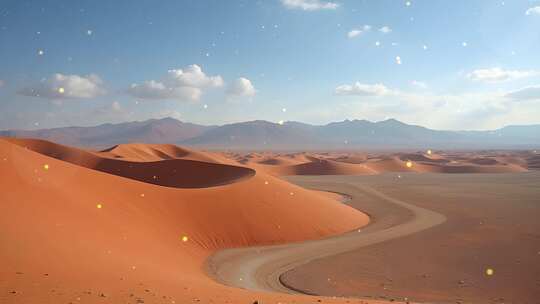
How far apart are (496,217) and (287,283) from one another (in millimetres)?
18641

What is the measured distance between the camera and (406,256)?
55.3ft

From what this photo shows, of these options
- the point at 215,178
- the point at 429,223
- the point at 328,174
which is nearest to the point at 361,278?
the point at 429,223

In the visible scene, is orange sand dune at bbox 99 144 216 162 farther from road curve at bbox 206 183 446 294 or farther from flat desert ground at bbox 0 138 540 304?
road curve at bbox 206 183 446 294

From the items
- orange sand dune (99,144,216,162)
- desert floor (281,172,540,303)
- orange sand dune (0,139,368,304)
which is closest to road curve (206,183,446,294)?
desert floor (281,172,540,303)

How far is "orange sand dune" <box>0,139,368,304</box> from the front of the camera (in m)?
8.64

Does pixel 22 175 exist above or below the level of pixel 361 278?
above

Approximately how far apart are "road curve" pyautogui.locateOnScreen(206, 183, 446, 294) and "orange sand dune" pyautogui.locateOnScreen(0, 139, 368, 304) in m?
0.78

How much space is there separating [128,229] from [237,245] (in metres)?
4.88

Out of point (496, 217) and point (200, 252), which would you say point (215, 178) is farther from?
point (496, 217)

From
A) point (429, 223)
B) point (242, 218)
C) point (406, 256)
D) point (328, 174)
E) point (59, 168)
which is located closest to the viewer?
point (406, 256)

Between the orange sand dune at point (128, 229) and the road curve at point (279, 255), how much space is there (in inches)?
30.6

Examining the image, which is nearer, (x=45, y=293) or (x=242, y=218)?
(x=45, y=293)

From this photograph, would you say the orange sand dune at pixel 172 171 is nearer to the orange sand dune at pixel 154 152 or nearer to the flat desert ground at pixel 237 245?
the flat desert ground at pixel 237 245

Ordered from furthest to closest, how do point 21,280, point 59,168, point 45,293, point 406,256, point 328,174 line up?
point 328,174, point 59,168, point 406,256, point 21,280, point 45,293
